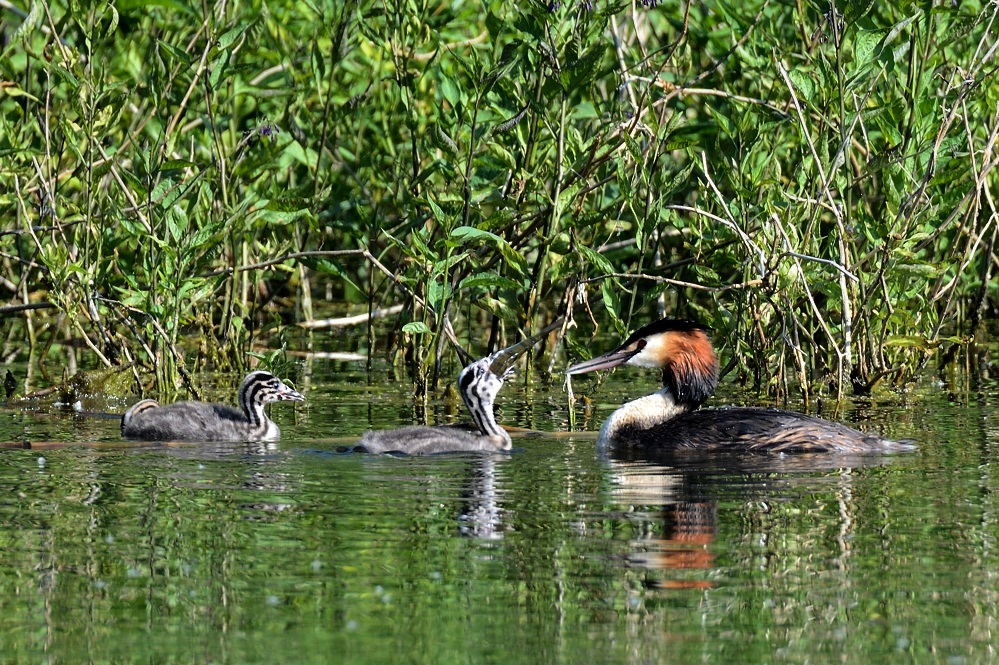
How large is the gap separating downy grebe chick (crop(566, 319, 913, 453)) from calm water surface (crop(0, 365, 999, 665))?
19cm

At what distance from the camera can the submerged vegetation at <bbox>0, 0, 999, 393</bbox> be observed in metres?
9.96

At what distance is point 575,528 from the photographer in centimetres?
670

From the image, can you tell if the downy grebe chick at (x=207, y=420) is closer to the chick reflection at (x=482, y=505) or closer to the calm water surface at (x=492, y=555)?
the calm water surface at (x=492, y=555)

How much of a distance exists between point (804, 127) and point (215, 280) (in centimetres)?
368

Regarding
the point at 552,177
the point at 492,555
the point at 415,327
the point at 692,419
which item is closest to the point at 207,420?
the point at 415,327

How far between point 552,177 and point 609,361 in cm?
180

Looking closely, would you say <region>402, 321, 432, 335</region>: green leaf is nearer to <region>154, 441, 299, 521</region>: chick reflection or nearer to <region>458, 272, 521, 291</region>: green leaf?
<region>458, 272, 521, 291</region>: green leaf

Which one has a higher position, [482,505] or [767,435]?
[767,435]

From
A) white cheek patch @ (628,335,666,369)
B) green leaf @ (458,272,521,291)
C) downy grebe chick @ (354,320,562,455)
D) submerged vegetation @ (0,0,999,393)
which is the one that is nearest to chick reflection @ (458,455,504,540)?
downy grebe chick @ (354,320,562,455)

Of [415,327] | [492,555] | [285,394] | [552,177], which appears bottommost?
[492,555]

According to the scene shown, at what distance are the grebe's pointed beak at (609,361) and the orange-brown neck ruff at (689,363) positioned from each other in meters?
0.20

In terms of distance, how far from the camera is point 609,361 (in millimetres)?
9891

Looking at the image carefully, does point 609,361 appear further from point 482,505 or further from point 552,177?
point 482,505

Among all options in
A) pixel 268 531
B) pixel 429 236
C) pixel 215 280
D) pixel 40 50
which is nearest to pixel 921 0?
pixel 429 236
